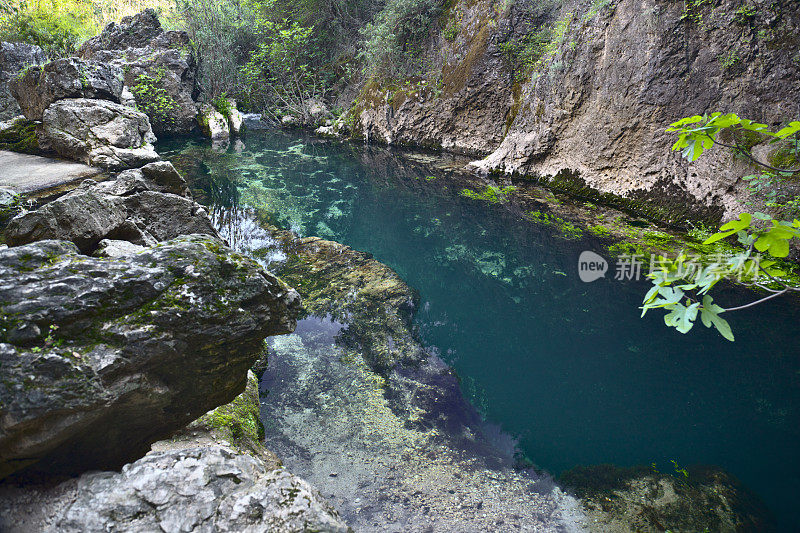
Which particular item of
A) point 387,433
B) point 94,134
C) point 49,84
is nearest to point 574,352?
point 387,433

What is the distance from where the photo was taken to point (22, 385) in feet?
5.47

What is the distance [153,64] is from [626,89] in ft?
49.4

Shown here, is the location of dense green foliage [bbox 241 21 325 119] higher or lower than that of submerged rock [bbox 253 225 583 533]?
higher

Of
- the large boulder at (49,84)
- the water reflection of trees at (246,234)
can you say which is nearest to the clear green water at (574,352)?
the water reflection of trees at (246,234)

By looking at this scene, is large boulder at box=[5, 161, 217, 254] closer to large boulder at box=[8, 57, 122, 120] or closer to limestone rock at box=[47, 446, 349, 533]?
limestone rock at box=[47, 446, 349, 533]

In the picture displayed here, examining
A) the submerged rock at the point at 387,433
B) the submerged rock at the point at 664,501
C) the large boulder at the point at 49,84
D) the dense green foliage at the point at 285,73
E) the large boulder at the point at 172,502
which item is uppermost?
the dense green foliage at the point at 285,73

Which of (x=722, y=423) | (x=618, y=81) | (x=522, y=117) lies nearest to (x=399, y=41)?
(x=522, y=117)

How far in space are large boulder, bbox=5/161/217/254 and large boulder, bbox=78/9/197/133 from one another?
10.9m

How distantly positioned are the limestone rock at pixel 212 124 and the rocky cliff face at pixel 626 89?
9040mm

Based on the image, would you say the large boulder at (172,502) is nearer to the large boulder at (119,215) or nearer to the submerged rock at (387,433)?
the submerged rock at (387,433)

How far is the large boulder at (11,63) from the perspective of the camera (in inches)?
369

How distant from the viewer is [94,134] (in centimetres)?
683

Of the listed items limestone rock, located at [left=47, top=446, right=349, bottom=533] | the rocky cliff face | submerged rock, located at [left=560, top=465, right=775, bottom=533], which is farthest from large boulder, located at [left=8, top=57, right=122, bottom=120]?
submerged rock, located at [left=560, top=465, right=775, bottom=533]

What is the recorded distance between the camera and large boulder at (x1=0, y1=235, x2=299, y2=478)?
5.65ft
